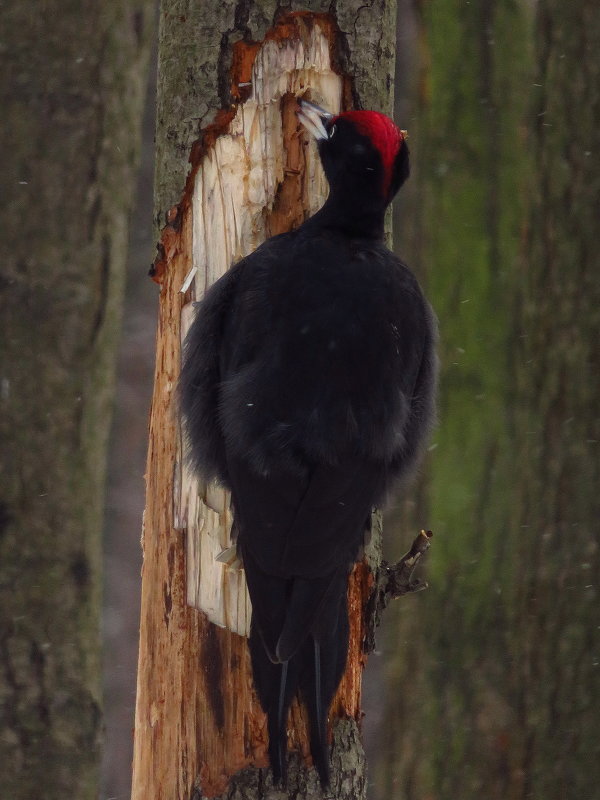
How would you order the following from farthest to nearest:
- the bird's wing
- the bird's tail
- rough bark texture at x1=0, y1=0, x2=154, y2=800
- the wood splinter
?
rough bark texture at x1=0, y1=0, x2=154, y2=800
the wood splinter
the bird's wing
the bird's tail

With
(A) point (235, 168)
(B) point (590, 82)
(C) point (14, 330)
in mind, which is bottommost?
(C) point (14, 330)

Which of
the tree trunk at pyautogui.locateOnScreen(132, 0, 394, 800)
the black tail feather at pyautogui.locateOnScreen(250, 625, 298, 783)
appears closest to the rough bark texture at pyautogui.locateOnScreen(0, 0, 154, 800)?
the tree trunk at pyautogui.locateOnScreen(132, 0, 394, 800)

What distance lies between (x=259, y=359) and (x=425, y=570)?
1.63m

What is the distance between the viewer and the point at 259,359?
9.97 feet

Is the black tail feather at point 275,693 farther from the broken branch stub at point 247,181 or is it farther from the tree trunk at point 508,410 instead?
the tree trunk at point 508,410

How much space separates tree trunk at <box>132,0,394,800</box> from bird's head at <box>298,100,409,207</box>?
115 millimetres

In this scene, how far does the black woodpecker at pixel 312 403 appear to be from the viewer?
2922 millimetres

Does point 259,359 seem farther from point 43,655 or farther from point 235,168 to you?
point 43,655

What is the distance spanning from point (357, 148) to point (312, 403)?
2.43 feet

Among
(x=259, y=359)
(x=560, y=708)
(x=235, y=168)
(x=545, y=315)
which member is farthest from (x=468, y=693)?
(x=235, y=168)

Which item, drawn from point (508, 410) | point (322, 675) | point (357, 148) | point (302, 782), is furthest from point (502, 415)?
point (302, 782)

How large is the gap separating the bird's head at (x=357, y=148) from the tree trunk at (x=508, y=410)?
1.08m

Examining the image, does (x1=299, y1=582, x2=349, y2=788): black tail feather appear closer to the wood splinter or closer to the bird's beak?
the wood splinter

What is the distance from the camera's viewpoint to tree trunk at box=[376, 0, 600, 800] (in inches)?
167
